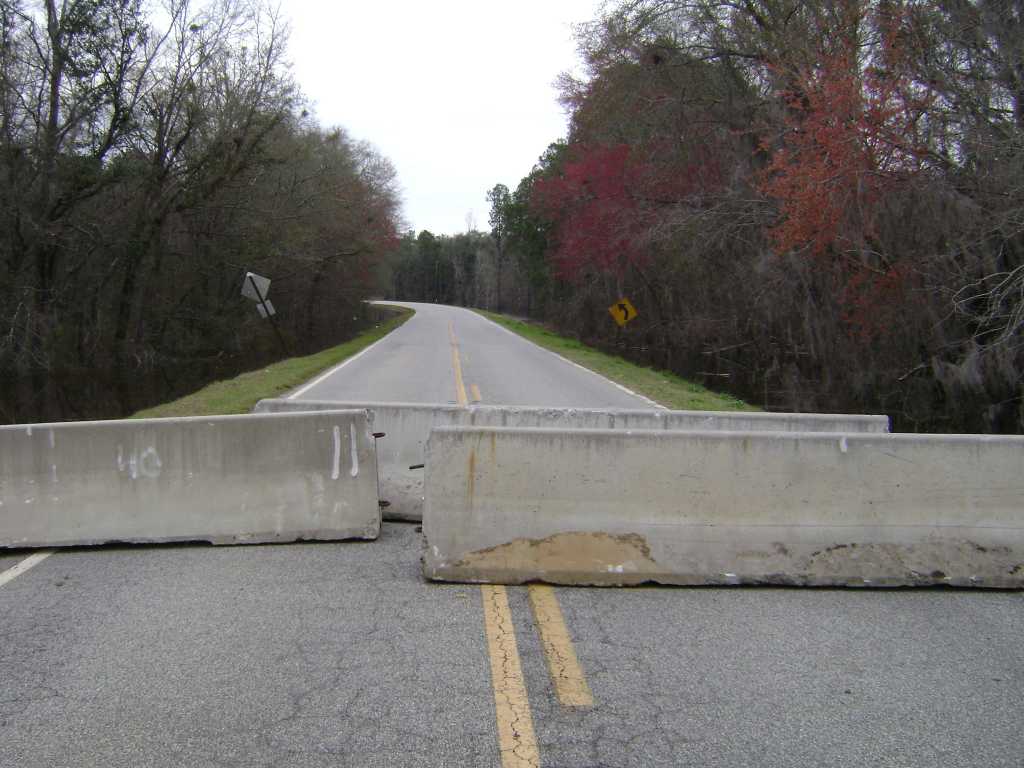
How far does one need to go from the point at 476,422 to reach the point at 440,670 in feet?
12.1

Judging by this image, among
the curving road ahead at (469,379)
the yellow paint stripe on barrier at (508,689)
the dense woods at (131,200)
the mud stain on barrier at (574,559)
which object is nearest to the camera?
the yellow paint stripe on barrier at (508,689)

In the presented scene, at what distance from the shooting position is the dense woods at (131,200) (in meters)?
25.6

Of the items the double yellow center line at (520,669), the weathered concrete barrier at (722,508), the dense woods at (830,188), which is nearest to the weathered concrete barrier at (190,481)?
the weathered concrete barrier at (722,508)

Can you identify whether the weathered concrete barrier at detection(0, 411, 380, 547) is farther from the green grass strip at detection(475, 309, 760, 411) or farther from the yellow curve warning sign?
the yellow curve warning sign

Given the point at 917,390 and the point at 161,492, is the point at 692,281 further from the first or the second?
the point at 161,492

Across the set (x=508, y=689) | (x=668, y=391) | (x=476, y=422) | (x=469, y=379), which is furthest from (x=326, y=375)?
(x=508, y=689)

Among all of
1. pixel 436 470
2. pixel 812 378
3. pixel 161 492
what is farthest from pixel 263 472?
pixel 812 378

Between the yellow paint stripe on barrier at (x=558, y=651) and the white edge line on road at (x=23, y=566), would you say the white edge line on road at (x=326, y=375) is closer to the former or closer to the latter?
the white edge line on road at (x=23, y=566)

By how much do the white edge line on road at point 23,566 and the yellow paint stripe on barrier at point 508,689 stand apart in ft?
10.0

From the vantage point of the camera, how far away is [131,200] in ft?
98.0

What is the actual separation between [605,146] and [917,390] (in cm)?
1751

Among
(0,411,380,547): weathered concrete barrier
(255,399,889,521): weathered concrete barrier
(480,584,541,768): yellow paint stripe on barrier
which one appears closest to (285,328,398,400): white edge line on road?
(255,399,889,521): weathered concrete barrier

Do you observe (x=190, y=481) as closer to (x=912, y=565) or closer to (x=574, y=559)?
(x=574, y=559)

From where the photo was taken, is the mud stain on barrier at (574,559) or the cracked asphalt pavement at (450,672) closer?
the cracked asphalt pavement at (450,672)
